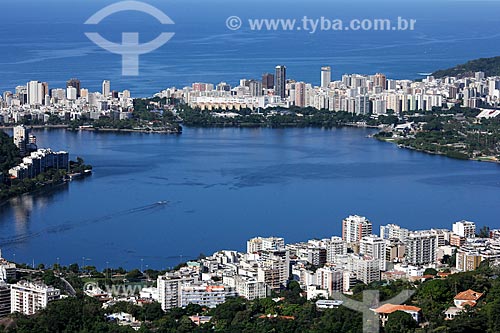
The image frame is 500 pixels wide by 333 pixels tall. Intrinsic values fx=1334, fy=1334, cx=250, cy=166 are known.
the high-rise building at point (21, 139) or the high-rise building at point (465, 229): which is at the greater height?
the high-rise building at point (21, 139)

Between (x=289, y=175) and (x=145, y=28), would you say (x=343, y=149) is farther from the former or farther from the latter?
(x=145, y=28)

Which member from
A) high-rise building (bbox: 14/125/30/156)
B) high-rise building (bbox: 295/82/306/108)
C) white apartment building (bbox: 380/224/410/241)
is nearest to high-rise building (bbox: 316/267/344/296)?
white apartment building (bbox: 380/224/410/241)

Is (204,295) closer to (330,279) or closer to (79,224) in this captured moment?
(330,279)

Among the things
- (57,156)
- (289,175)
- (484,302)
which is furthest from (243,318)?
(57,156)

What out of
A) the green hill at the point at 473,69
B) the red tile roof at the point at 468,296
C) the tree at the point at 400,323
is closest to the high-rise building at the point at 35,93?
the green hill at the point at 473,69

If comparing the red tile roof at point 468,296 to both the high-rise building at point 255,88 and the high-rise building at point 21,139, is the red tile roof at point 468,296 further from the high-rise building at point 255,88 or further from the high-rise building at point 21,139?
the high-rise building at point 255,88

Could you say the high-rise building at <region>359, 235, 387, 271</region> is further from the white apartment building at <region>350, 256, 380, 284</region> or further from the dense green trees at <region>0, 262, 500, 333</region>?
the dense green trees at <region>0, 262, 500, 333</region>

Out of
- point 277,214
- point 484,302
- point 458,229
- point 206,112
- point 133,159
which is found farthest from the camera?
point 206,112
